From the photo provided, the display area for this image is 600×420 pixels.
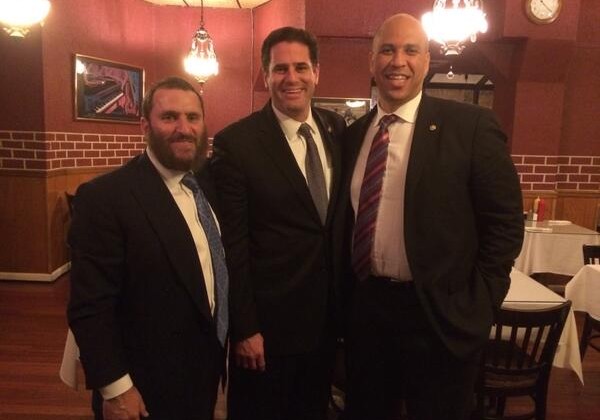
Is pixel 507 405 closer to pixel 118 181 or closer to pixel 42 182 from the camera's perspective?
pixel 118 181

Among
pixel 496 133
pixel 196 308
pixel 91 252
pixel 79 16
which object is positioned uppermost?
pixel 79 16

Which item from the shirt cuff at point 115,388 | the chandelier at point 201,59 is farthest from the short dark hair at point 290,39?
the chandelier at point 201,59

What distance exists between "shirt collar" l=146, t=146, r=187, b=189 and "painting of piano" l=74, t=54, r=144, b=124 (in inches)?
171

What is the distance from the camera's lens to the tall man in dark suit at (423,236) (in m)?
1.51

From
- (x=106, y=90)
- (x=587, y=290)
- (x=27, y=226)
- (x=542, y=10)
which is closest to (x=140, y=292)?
(x=587, y=290)

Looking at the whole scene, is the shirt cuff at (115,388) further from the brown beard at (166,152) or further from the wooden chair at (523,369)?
the wooden chair at (523,369)

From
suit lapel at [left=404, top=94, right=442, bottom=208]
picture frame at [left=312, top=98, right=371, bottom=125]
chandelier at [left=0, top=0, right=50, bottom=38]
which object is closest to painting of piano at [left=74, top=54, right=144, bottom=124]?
chandelier at [left=0, top=0, right=50, bottom=38]

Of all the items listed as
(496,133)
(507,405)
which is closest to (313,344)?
(496,133)

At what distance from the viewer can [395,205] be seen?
5.18ft

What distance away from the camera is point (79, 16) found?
18.1 feet

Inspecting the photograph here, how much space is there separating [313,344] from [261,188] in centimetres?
60

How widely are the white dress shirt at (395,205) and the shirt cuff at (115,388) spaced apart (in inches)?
33.3

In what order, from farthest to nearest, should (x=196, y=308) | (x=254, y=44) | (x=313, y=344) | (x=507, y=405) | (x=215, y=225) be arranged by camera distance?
(x=254, y=44)
(x=507, y=405)
(x=313, y=344)
(x=215, y=225)
(x=196, y=308)

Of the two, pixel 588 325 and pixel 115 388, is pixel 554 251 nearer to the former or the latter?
pixel 588 325
